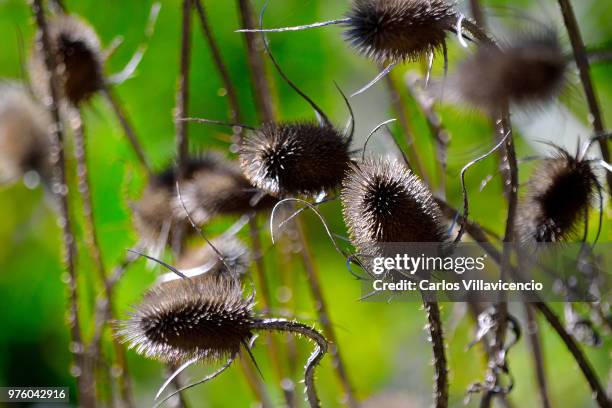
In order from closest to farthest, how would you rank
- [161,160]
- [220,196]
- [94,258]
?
[220,196] → [94,258] → [161,160]

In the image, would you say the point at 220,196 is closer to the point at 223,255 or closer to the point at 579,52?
the point at 223,255

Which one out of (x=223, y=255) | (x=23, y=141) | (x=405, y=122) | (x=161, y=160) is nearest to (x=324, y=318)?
(x=223, y=255)

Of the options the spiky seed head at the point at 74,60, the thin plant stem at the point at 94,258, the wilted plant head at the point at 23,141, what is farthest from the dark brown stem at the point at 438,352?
the wilted plant head at the point at 23,141

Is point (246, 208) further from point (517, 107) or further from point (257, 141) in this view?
point (517, 107)

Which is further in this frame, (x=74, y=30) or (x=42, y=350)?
(x=42, y=350)

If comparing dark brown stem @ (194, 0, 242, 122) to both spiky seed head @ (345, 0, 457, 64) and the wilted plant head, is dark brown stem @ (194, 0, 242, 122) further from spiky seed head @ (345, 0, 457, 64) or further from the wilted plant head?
the wilted plant head

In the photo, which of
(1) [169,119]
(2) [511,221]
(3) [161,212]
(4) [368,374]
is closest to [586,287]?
(2) [511,221]
